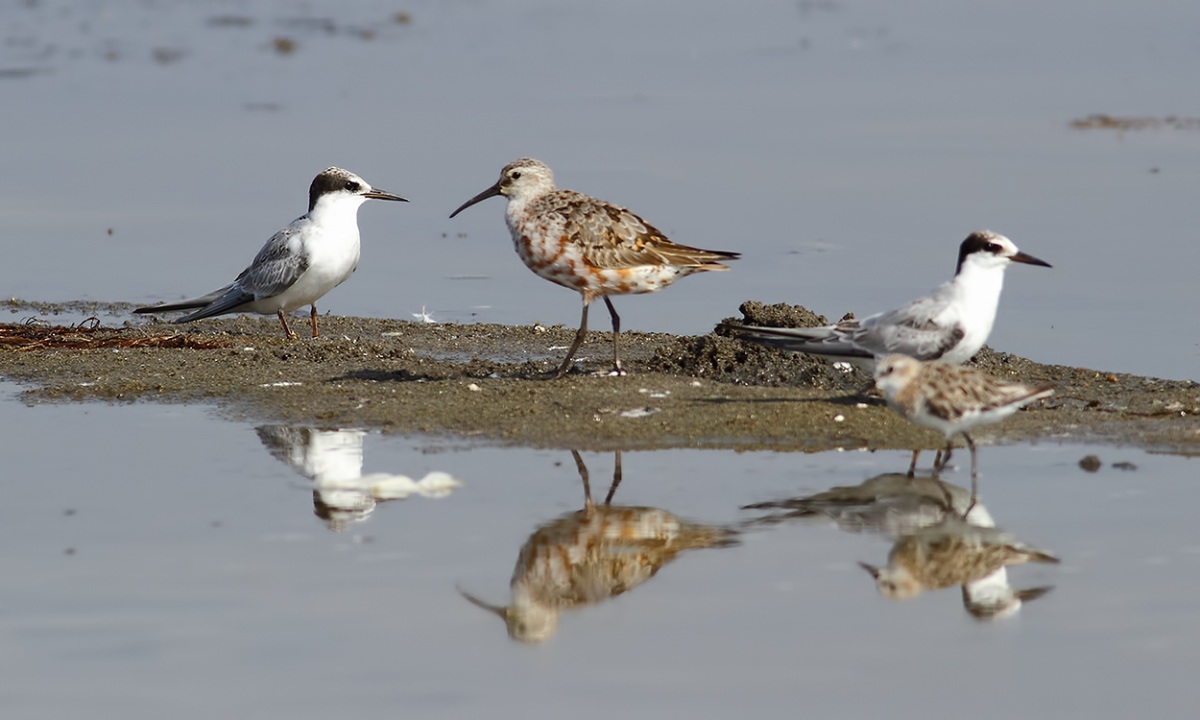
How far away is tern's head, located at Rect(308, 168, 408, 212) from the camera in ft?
37.0

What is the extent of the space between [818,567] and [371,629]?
5.34 feet

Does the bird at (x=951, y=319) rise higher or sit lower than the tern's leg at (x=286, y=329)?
higher

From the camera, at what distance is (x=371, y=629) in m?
5.58

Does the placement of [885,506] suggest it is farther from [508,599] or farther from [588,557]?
[508,599]

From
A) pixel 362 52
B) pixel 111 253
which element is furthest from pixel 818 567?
pixel 362 52

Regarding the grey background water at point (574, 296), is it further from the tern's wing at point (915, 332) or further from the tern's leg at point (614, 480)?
the tern's wing at point (915, 332)

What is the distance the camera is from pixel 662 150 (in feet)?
52.3

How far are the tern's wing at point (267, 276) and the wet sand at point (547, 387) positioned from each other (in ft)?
0.84

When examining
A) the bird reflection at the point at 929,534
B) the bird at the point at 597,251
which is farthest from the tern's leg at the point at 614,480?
Answer: the bird at the point at 597,251

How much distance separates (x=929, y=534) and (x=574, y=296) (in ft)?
18.8

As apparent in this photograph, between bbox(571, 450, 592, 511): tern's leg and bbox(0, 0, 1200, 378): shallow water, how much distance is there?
136 inches

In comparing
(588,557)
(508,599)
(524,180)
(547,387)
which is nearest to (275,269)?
(524,180)

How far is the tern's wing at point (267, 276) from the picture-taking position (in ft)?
35.7

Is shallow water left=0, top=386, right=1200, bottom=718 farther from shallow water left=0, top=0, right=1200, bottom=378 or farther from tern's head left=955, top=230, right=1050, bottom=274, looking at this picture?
shallow water left=0, top=0, right=1200, bottom=378
